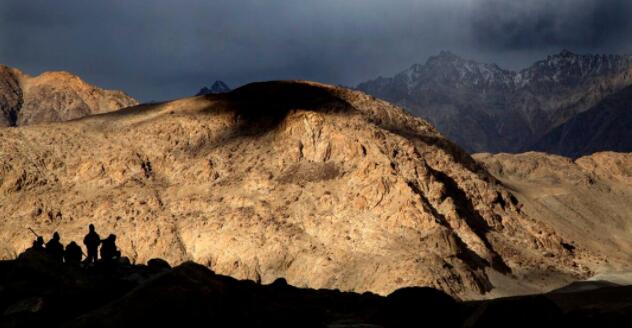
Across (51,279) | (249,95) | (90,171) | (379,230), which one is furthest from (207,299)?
(249,95)

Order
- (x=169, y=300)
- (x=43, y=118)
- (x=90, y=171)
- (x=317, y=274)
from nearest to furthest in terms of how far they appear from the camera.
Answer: (x=169, y=300) < (x=317, y=274) < (x=90, y=171) < (x=43, y=118)

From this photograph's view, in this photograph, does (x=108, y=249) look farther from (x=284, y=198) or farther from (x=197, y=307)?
(x=284, y=198)

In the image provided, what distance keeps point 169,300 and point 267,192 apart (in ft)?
149

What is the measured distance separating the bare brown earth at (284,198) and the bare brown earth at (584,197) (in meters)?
3.33

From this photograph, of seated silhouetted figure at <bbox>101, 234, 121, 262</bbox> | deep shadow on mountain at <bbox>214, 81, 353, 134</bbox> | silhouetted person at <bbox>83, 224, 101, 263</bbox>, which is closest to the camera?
seated silhouetted figure at <bbox>101, 234, 121, 262</bbox>

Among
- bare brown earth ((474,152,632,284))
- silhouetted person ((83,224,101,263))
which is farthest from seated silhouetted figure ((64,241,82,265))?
bare brown earth ((474,152,632,284))

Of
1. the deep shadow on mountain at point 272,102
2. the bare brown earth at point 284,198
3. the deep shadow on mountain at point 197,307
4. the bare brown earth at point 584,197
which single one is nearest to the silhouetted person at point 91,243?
the deep shadow on mountain at point 197,307

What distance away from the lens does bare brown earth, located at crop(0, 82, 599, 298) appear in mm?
50062

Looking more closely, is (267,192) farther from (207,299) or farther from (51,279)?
(207,299)

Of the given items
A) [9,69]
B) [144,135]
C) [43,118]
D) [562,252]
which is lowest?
[562,252]

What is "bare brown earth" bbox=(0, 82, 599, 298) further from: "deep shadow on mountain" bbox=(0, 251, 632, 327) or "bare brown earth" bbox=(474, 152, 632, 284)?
"deep shadow on mountain" bbox=(0, 251, 632, 327)

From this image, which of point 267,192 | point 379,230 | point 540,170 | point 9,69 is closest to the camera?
point 379,230

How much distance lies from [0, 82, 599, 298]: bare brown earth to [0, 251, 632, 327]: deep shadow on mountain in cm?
2865

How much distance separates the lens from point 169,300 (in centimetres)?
1227
